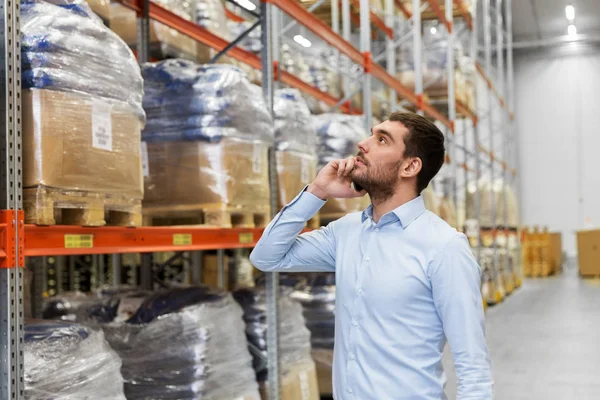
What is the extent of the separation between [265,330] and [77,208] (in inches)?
84.9

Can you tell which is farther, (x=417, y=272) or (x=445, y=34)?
(x=445, y=34)

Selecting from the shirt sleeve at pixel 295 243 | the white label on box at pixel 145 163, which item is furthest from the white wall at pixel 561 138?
the shirt sleeve at pixel 295 243

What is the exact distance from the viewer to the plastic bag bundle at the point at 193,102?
4.17m

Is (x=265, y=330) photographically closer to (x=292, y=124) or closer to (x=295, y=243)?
(x=292, y=124)

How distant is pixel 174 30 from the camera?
546cm

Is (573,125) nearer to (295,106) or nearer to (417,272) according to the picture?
(295,106)

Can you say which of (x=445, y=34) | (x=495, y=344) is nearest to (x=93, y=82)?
(x=495, y=344)

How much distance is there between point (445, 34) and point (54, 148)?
10.0 metres

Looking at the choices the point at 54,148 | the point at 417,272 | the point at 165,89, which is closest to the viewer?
the point at 417,272

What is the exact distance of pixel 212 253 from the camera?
9891 mm

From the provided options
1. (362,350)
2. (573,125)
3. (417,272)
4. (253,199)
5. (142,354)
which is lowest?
(142,354)

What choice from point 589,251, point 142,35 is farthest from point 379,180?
point 589,251

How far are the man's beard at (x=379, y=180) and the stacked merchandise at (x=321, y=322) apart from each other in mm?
3740

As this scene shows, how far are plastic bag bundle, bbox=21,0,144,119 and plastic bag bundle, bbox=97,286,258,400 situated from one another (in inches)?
50.0
